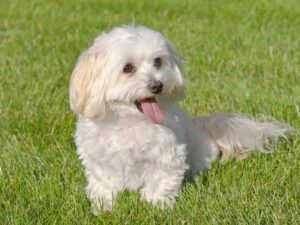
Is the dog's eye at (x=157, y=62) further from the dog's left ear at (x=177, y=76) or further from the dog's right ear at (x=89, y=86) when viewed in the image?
the dog's right ear at (x=89, y=86)

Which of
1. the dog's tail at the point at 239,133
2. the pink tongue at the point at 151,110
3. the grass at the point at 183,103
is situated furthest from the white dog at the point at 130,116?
the dog's tail at the point at 239,133

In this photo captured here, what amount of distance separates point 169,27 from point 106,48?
16.4 ft

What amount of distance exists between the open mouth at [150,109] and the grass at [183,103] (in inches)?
18.8

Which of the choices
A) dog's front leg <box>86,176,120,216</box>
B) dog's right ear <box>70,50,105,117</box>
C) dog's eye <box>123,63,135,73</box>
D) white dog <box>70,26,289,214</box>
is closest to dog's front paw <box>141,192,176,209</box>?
white dog <box>70,26,289,214</box>

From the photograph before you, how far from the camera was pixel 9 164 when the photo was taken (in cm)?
453

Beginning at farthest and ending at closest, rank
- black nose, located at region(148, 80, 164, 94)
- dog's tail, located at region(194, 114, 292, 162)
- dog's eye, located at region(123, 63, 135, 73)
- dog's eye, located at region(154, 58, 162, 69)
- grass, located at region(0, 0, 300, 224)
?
dog's tail, located at region(194, 114, 292, 162)
dog's eye, located at region(154, 58, 162, 69)
dog's eye, located at region(123, 63, 135, 73)
black nose, located at region(148, 80, 164, 94)
grass, located at region(0, 0, 300, 224)

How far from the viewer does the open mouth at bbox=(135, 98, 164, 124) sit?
4020 mm

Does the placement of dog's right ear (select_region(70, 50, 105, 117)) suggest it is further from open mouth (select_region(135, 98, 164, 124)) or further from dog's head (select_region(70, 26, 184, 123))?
open mouth (select_region(135, 98, 164, 124))

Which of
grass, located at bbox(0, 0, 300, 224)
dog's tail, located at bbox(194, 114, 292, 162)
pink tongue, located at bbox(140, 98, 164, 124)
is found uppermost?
pink tongue, located at bbox(140, 98, 164, 124)

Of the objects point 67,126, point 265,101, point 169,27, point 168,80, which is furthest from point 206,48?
point 168,80

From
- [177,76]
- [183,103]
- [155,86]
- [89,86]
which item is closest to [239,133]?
[177,76]

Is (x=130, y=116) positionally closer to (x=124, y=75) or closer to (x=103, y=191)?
(x=124, y=75)

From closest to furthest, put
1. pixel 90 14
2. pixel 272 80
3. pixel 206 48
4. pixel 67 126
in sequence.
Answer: pixel 67 126
pixel 272 80
pixel 206 48
pixel 90 14

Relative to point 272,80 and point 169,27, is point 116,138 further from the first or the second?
point 169,27
